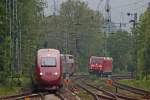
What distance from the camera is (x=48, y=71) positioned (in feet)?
113

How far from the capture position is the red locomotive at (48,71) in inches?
1348

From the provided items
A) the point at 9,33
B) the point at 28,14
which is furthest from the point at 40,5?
the point at 9,33

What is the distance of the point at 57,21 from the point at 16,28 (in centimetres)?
5388

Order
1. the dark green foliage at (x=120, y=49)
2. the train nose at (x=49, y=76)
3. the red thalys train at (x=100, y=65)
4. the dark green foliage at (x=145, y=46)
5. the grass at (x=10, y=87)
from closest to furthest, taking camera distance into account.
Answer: the train nose at (x=49, y=76) < the grass at (x=10, y=87) < the dark green foliage at (x=145, y=46) < the red thalys train at (x=100, y=65) < the dark green foliage at (x=120, y=49)

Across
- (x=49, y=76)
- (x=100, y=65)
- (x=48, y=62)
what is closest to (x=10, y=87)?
(x=48, y=62)

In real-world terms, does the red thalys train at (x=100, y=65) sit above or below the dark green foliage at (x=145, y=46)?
below

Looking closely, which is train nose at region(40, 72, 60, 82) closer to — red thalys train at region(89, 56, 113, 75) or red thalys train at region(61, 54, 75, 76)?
red thalys train at region(61, 54, 75, 76)

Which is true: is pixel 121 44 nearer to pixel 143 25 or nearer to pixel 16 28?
pixel 143 25

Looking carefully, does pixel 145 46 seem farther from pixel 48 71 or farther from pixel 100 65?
pixel 48 71

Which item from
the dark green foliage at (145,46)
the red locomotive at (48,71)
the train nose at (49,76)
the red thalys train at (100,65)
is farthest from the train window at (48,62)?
the red thalys train at (100,65)

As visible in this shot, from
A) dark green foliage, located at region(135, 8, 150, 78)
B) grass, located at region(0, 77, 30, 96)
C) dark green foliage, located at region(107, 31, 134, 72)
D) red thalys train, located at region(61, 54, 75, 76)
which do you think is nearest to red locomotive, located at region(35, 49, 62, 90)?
grass, located at region(0, 77, 30, 96)

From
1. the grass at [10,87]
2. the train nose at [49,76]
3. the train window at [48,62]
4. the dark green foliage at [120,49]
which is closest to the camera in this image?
the train nose at [49,76]

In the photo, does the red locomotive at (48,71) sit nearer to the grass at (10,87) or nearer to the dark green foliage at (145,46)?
the grass at (10,87)

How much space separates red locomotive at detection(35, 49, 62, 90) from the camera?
1348 inches
